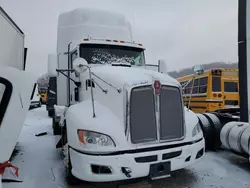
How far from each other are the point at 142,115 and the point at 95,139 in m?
0.79

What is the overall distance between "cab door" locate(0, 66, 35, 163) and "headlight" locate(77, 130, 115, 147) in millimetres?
1043

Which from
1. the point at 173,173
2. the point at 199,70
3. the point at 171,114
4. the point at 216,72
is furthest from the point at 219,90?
the point at 171,114

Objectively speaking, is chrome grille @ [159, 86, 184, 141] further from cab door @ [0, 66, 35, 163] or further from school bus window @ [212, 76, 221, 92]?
school bus window @ [212, 76, 221, 92]

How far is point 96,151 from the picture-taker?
3.14 metres

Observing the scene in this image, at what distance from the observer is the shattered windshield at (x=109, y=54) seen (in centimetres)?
497

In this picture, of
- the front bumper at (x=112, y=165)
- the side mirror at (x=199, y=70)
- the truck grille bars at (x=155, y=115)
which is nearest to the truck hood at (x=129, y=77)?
the truck grille bars at (x=155, y=115)

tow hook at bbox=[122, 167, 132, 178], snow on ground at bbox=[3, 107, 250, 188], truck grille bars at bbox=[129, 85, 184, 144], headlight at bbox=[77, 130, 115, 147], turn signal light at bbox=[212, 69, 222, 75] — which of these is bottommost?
snow on ground at bbox=[3, 107, 250, 188]

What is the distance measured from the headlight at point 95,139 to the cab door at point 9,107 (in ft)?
3.42

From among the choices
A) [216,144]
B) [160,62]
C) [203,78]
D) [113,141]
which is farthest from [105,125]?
[203,78]

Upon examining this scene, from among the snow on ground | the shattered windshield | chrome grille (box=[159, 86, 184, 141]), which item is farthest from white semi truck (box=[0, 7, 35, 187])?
the shattered windshield

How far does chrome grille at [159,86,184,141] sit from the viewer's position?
11.7ft

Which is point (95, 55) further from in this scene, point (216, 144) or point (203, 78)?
point (203, 78)

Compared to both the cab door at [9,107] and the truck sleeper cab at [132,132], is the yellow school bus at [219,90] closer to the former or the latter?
the truck sleeper cab at [132,132]

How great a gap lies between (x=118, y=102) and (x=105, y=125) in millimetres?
436
